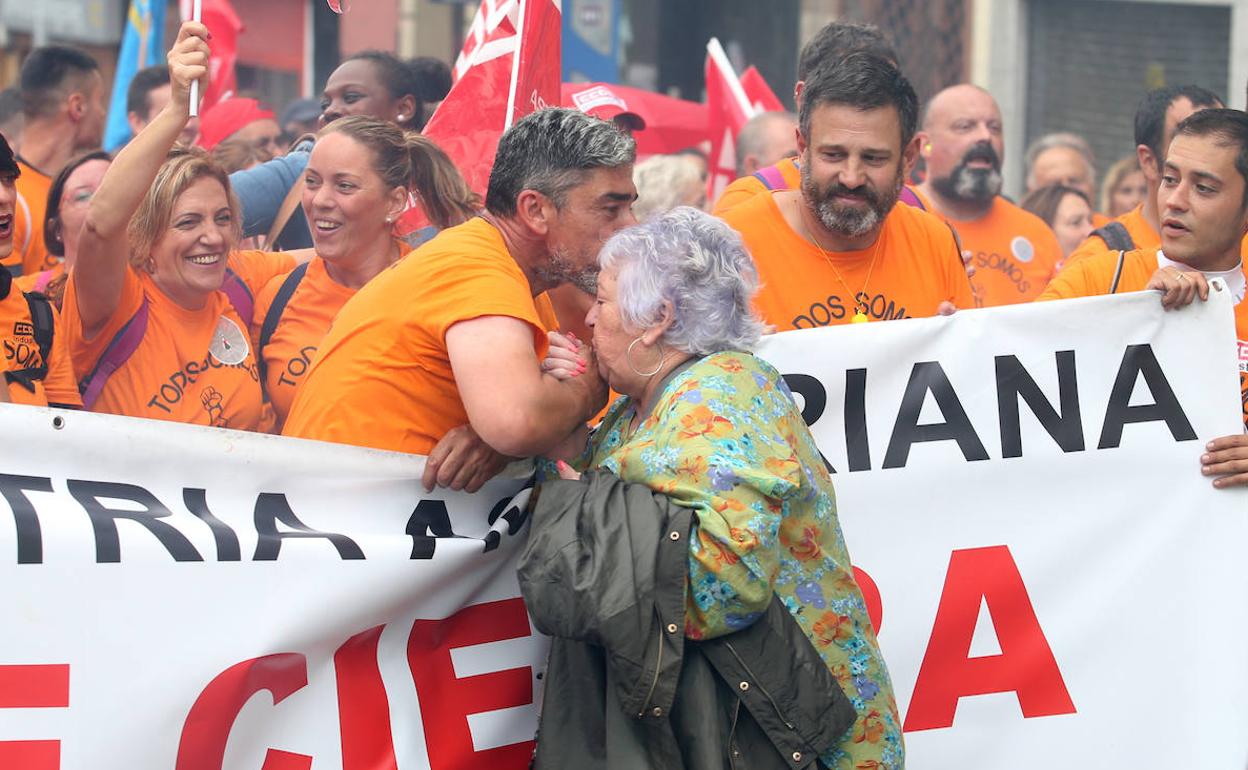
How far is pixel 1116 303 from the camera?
4.15 meters

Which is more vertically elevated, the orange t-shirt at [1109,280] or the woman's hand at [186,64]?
the woman's hand at [186,64]

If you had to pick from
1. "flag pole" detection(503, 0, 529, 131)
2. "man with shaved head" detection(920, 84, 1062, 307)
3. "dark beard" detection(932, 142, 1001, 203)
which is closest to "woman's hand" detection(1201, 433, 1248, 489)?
"flag pole" detection(503, 0, 529, 131)

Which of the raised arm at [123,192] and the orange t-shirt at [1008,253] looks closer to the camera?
the raised arm at [123,192]

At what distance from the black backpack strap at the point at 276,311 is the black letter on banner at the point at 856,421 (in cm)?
195

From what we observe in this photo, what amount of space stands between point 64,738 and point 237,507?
1.85 ft

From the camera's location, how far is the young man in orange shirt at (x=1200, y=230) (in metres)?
4.51

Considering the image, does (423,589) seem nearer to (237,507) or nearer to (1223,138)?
(237,507)

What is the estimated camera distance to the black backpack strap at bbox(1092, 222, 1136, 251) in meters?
5.32

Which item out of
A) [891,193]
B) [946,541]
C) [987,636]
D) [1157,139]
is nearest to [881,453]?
[946,541]

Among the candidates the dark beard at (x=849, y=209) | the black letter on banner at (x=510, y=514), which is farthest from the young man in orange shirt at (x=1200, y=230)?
the black letter on banner at (x=510, y=514)

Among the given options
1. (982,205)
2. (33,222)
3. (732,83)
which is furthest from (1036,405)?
(732,83)

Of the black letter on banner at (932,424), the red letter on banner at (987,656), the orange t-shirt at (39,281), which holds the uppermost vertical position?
the orange t-shirt at (39,281)

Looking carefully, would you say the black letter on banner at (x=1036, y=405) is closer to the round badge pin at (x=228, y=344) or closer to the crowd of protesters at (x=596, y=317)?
the crowd of protesters at (x=596, y=317)

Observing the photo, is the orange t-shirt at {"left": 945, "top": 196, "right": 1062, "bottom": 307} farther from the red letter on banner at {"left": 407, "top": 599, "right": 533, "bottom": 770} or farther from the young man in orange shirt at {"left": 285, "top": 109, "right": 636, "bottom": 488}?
the red letter on banner at {"left": 407, "top": 599, "right": 533, "bottom": 770}
